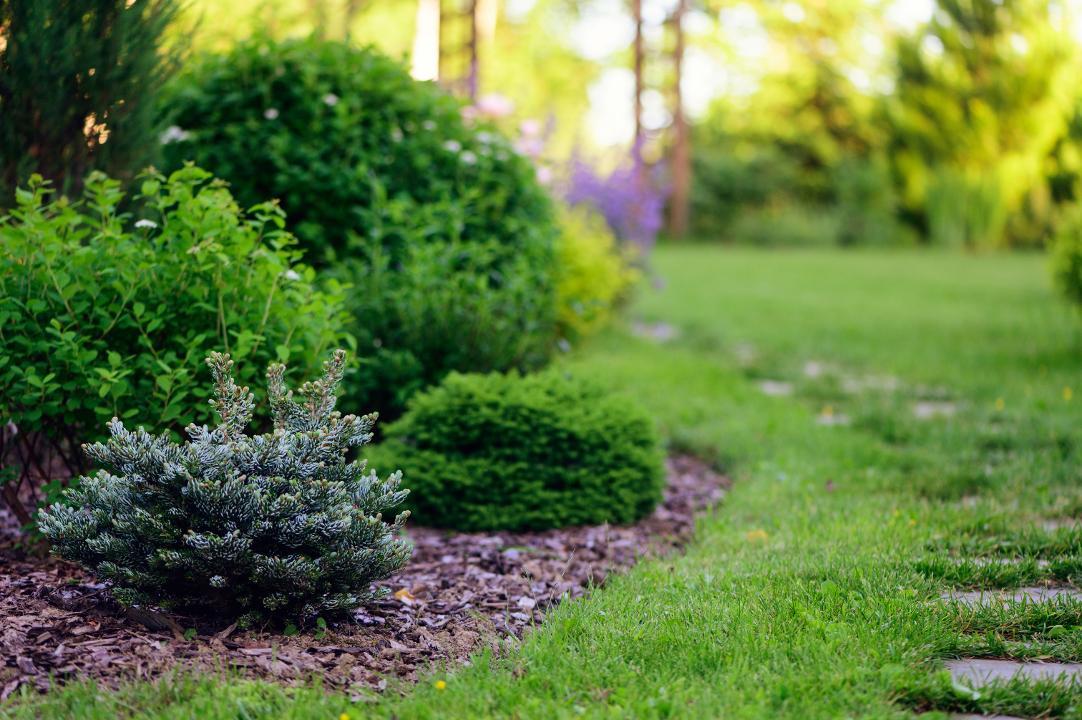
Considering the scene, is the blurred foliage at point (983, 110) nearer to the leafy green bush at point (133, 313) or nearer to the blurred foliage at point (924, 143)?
the blurred foliage at point (924, 143)

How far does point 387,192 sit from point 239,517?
9.73 feet

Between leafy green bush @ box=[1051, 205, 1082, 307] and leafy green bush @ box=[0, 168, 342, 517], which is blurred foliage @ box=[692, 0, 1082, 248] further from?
leafy green bush @ box=[0, 168, 342, 517]

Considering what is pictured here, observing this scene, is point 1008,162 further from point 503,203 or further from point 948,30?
point 503,203

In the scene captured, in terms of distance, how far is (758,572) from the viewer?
10.4 ft

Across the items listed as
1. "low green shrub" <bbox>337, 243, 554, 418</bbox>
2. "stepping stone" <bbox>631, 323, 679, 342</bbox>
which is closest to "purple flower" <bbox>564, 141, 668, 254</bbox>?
"stepping stone" <bbox>631, 323, 679, 342</bbox>

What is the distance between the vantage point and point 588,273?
7.70m

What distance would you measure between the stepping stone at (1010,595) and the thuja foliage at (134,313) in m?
2.19

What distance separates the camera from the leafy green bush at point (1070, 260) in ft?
23.9

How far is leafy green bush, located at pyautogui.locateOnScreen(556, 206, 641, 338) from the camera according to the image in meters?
6.69

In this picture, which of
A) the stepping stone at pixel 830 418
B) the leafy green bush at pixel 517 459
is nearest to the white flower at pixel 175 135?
the leafy green bush at pixel 517 459

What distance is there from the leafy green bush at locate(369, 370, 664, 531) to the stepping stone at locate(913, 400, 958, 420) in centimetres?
236

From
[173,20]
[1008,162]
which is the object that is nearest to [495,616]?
[173,20]

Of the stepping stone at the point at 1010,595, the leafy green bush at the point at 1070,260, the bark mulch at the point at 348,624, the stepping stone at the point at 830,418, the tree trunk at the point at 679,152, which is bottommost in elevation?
the bark mulch at the point at 348,624

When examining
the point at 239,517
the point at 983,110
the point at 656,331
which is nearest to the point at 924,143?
the point at 983,110
